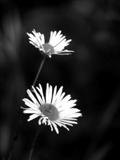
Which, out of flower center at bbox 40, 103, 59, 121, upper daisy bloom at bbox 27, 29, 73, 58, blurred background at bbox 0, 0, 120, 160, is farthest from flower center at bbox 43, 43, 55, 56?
blurred background at bbox 0, 0, 120, 160

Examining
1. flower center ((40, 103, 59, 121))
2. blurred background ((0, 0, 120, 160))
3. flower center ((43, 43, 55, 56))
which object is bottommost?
flower center ((40, 103, 59, 121))

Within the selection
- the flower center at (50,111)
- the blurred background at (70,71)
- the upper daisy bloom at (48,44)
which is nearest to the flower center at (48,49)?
the upper daisy bloom at (48,44)

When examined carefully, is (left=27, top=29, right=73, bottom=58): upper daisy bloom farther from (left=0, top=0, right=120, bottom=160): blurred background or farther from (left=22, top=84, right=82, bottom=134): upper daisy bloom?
(left=0, top=0, right=120, bottom=160): blurred background

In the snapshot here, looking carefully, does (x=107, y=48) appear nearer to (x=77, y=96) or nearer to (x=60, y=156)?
(x=77, y=96)

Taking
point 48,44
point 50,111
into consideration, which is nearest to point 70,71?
point 48,44

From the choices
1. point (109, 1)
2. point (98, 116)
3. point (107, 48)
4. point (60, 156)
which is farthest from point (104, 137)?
point (109, 1)

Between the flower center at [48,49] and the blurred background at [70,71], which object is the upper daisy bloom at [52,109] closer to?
the flower center at [48,49]
